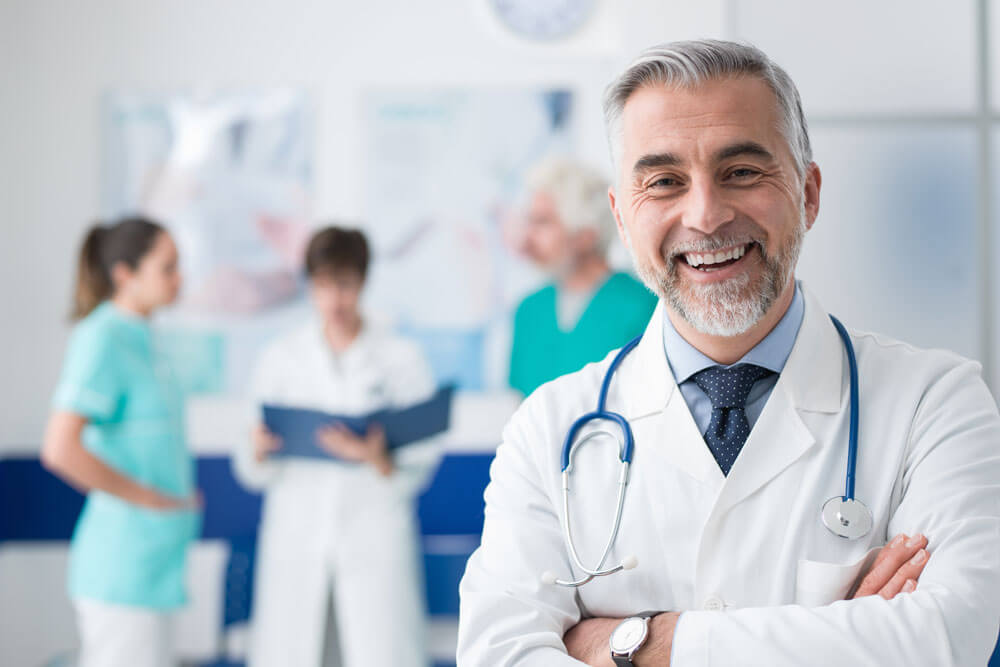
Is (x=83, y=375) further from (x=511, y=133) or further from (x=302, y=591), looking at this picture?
(x=511, y=133)

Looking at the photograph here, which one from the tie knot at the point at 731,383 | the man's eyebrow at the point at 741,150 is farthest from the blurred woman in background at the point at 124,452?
the man's eyebrow at the point at 741,150

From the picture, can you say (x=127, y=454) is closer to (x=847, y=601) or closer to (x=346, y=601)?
(x=346, y=601)

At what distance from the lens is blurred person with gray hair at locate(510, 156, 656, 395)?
82.8 inches

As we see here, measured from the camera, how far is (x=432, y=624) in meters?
3.20

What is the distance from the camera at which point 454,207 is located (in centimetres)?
349

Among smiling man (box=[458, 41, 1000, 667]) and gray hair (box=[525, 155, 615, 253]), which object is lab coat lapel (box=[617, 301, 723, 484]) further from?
gray hair (box=[525, 155, 615, 253])

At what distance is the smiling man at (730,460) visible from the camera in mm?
917

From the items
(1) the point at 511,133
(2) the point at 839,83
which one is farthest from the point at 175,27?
(2) the point at 839,83

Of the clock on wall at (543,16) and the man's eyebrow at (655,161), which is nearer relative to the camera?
the man's eyebrow at (655,161)

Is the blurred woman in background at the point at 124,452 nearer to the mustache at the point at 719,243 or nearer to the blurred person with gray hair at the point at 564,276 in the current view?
the blurred person with gray hair at the point at 564,276

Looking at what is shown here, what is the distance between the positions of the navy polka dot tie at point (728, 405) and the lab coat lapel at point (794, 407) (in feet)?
0.09

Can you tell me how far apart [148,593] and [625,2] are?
99.4 inches

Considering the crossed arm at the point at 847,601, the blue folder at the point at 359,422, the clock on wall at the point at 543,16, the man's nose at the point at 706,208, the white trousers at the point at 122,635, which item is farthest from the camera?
the clock on wall at the point at 543,16

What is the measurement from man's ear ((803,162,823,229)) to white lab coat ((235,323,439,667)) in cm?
167
